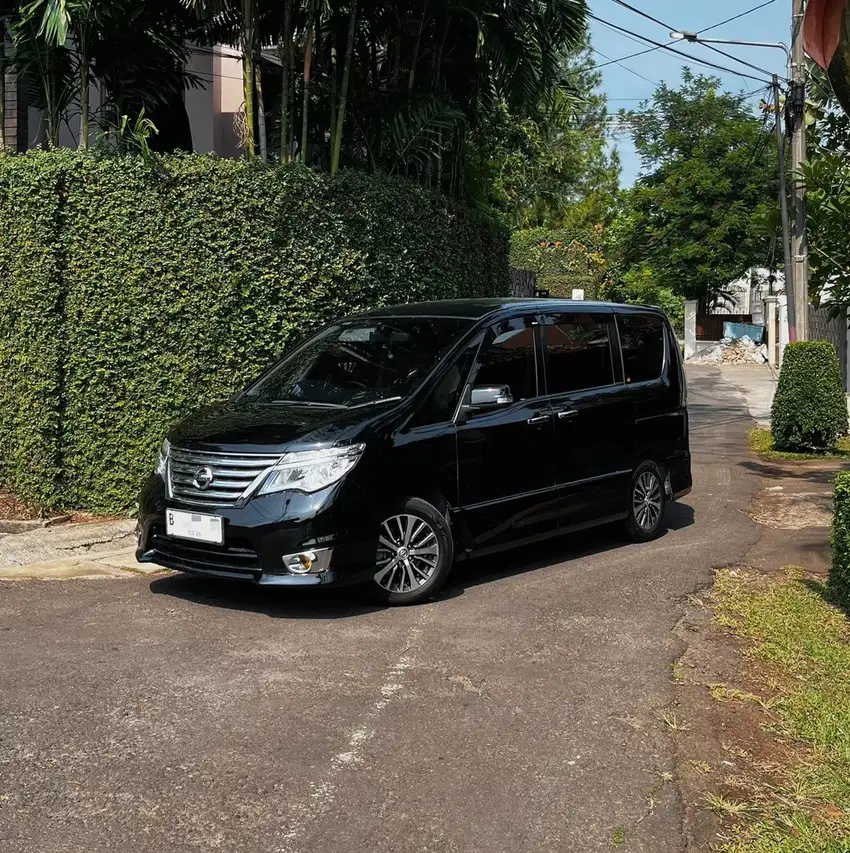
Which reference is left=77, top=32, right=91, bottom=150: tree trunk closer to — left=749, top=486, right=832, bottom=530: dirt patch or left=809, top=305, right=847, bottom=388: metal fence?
left=749, top=486, right=832, bottom=530: dirt patch

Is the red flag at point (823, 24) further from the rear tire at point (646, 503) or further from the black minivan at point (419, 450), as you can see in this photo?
the rear tire at point (646, 503)

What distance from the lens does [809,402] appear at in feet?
45.4

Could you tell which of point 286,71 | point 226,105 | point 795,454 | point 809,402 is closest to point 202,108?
point 226,105

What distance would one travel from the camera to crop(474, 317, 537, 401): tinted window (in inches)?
283

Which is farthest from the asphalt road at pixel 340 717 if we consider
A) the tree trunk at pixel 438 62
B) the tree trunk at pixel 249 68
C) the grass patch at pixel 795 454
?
the grass patch at pixel 795 454

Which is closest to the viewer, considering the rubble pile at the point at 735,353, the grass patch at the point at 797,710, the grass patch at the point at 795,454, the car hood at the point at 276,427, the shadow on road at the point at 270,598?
the grass patch at the point at 797,710

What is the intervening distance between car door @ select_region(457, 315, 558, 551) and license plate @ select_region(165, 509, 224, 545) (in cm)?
152

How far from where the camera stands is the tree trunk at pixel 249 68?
387 inches

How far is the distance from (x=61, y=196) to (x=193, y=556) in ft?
12.5

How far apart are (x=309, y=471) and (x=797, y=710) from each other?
285 cm

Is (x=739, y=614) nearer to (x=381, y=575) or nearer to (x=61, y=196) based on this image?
(x=381, y=575)

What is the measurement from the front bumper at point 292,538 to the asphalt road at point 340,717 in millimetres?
284

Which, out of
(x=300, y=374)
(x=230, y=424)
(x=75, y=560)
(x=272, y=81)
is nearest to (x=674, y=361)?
(x=300, y=374)

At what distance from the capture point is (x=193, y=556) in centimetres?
638
